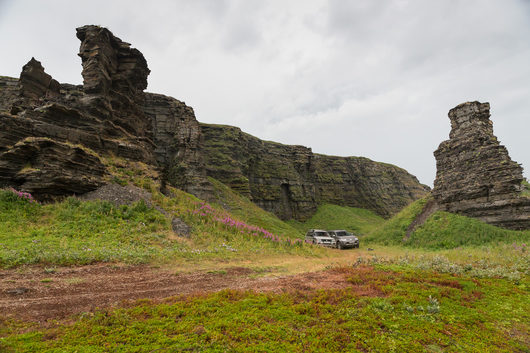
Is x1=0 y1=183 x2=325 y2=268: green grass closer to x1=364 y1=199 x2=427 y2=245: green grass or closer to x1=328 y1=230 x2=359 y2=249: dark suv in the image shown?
x1=328 y1=230 x2=359 y2=249: dark suv

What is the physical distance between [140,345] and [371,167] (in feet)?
241

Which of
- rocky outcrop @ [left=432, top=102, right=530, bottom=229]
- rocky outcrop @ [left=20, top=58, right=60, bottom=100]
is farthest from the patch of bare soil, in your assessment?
rocky outcrop @ [left=20, top=58, right=60, bottom=100]

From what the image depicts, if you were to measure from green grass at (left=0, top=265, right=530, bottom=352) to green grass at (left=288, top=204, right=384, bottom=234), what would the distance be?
4360 cm

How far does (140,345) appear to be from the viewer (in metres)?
4.18

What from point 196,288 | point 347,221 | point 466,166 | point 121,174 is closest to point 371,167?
point 347,221

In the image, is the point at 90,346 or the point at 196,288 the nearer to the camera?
the point at 90,346

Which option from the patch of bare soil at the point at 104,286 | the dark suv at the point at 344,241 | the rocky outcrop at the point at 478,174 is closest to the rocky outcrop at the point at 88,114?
the patch of bare soil at the point at 104,286

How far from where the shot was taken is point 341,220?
54.9m

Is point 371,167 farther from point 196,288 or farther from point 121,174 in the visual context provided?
point 196,288

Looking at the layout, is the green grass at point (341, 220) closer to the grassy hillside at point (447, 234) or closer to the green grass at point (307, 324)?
the grassy hillside at point (447, 234)

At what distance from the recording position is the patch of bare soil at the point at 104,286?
614 centimetres

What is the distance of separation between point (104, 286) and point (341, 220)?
52640 millimetres

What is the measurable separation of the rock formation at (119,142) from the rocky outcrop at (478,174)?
31582 millimetres

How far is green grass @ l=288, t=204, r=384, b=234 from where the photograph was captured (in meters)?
51.1
